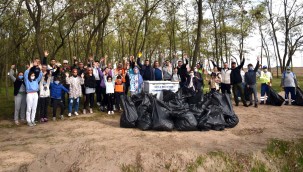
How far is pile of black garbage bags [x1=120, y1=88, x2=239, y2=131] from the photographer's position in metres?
6.98

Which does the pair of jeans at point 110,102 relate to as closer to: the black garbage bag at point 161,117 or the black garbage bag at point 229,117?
the black garbage bag at point 161,117

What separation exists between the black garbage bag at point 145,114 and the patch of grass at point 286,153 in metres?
2.99

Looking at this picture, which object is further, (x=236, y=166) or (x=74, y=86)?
(x=74, y=86)

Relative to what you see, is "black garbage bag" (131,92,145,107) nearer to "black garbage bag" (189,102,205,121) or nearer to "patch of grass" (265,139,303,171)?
"black garbage bag" (189,102,205,121)

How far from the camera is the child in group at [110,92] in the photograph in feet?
31.8

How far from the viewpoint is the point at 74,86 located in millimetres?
9273

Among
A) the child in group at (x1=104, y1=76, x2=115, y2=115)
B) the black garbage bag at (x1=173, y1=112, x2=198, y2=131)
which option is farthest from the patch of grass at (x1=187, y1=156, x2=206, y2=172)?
the child in group at (x1=104, y1=76, x2=115, y2=115)

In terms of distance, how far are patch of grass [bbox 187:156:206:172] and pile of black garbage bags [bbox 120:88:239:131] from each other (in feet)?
5.91

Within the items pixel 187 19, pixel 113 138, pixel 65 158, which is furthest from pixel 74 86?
pixel 187 19

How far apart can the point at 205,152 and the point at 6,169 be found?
12.5ft

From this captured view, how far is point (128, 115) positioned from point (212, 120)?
236 centimetres

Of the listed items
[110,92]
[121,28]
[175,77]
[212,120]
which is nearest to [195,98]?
[212,120]

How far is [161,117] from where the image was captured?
7.04m

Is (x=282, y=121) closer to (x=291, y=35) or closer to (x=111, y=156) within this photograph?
(x=111, y=156)
